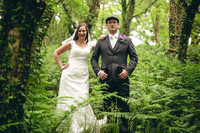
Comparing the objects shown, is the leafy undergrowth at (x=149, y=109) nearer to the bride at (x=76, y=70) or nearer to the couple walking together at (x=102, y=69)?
the couple walking together at (x=102, y=69)

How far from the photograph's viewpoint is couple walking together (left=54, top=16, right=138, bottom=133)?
3898mm

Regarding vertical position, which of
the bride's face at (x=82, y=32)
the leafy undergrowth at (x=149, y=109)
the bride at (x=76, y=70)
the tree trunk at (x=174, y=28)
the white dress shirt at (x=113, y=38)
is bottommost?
the leafy undergrowth at (x=149, y=109)

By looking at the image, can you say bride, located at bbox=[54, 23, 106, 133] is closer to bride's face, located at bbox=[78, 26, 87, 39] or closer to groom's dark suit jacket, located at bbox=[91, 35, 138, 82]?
bride's face, located at bbox=[78, 26, 87, 39]

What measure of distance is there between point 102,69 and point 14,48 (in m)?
2.24

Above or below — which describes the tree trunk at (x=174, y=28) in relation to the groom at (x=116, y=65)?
above

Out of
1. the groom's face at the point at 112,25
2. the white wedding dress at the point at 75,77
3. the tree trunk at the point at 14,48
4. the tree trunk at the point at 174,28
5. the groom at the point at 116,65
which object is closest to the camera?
the tree trunk at the point at 14,48

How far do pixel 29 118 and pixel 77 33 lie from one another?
9.37 ft

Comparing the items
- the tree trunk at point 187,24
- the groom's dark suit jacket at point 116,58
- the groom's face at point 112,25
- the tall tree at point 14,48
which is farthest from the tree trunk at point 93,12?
the tall tree at point 14,48

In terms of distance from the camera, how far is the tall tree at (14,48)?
2201mm

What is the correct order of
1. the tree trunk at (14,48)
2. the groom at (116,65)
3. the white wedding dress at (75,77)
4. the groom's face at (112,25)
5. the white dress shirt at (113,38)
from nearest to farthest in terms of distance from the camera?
1. the tree trunk at (14,48)
2. the groom at (116,65)
3. the groom's face at (112,25)
4. the white dress shirt at (113,38)
5. the white wedding dress at (75,77)

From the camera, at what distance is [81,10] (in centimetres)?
1054

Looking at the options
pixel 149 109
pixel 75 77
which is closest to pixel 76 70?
pixel 75 77

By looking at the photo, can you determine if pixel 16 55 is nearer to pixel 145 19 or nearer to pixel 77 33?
pixel 77 33

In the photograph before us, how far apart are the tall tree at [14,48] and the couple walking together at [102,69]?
135 centimetres
